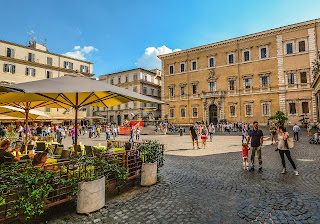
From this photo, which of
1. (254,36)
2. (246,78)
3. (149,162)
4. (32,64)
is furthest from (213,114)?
(32,64)

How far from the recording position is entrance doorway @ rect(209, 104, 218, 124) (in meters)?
35.2

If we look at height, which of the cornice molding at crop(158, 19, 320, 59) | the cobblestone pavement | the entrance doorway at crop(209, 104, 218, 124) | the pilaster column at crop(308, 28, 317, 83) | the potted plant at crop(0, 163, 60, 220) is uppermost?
the cornice molding at crop(158, 19, 320, 59)

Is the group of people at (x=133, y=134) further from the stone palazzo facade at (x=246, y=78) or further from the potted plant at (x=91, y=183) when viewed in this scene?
the stone palazzo facade at (x=246, y=78)

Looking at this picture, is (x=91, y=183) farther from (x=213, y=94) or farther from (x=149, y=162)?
(x=213, y=94)

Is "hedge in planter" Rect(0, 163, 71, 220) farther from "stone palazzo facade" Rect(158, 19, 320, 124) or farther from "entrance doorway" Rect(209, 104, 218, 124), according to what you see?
"entrance doorway" Rect(209, 104, 218, 124)

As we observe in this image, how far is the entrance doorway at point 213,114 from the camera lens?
3525 cm

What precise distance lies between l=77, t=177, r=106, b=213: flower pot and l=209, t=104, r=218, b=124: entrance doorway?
110ft

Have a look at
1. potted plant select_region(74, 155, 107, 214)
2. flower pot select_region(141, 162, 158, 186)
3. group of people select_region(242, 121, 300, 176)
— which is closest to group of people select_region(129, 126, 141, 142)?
group of people select_region(242, 121, 300, 176)

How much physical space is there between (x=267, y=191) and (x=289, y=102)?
29.9 meters

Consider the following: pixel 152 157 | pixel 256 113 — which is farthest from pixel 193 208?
Result: pixel 256 113

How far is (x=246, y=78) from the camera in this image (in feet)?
107

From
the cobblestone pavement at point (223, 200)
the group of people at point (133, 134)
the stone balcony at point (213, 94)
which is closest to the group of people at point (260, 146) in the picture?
the cobblestone pavement at point (223, 200)

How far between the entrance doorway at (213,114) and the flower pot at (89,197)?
33552 mm

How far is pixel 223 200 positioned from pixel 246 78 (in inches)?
1274
